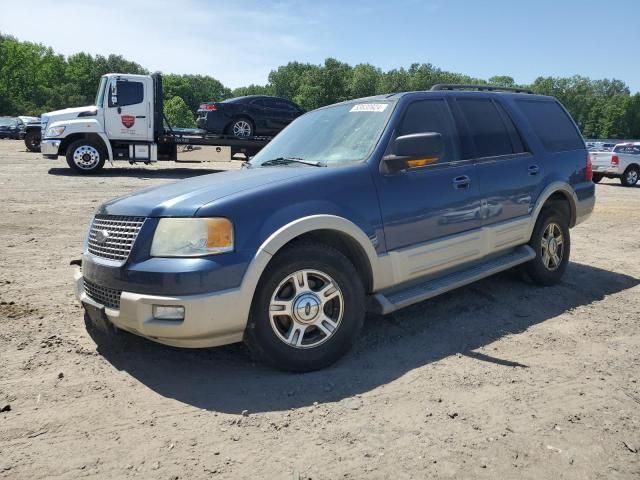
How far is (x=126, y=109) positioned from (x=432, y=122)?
13413mm

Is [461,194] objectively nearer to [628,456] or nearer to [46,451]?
[628,456]

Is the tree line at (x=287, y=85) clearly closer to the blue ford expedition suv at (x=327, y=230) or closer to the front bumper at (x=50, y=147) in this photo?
the front bumper at (x=50, y=147)

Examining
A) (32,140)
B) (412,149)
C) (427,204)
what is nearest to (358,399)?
(427,204)

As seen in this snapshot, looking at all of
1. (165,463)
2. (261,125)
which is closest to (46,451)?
(165,463)

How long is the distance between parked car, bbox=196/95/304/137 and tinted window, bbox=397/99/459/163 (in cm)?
1323

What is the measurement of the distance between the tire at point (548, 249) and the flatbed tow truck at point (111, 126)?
13.3 meters

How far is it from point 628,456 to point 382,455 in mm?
1179

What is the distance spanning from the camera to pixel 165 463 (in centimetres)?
252

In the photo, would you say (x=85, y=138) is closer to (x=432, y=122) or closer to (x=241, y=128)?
(x=241, y=128)

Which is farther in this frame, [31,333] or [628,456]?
[31,333]

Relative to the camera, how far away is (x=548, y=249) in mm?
5375

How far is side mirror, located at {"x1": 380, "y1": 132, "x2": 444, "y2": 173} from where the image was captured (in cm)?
373

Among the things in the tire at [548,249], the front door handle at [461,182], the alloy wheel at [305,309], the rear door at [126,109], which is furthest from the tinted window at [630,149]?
the alloy wheel at [305,309]

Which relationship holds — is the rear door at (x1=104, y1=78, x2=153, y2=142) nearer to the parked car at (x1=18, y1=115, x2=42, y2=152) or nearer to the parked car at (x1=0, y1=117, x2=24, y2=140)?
the parked car at (x1=18, y1=115, x2=42, y2=152)
